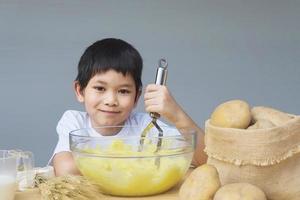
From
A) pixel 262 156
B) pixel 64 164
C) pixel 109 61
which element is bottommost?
pixel 64 164

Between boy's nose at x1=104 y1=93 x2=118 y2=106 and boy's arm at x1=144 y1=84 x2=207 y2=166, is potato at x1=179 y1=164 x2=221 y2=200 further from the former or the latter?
boy's nose at x1=104 y1=93 x2=118 y2=106

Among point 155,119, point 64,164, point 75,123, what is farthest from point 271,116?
point 75,123

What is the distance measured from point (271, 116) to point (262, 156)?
0.24 ft

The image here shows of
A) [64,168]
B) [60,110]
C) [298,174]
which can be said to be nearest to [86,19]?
[60,110]

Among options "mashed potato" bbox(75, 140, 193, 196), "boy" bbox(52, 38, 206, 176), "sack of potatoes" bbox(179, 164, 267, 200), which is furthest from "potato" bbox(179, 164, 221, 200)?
"boy" bbox(52, 38, 206, 176)

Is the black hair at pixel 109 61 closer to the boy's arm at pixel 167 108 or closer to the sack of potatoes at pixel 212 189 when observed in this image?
the boy's arm at pixel 167 108

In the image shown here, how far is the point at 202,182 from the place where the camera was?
2.52 ft

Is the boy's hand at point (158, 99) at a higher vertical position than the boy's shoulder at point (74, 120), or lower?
higher

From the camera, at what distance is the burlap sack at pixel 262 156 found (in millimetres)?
774

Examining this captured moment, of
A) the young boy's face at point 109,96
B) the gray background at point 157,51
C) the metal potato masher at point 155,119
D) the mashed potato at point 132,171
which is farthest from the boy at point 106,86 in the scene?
the gray background at point 157,51

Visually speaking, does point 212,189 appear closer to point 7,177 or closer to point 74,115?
point 7,177

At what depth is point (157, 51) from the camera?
242 cm

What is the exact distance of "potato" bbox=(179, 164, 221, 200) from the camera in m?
0.76

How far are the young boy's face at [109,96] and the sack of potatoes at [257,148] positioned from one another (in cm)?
57
